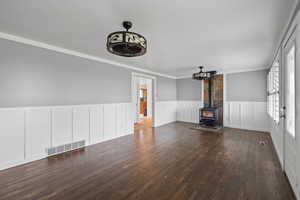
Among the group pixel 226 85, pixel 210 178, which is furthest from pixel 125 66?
pixel 226 85

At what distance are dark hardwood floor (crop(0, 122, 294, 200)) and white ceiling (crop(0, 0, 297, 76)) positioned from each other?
2479 mm

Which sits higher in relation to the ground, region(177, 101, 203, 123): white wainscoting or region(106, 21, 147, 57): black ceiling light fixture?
region(106, 21, 147, 57): black ceiling light fixture

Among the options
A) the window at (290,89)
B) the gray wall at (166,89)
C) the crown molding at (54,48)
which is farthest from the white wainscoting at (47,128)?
the window at (290,89)

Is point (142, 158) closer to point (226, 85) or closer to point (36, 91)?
point (36, 91)

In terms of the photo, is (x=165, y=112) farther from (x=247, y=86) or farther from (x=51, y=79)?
(x=51, y=79)

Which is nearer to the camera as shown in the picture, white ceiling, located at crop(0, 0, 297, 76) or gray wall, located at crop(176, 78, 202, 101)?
white ceiling, located at crop(0, 0, 297, 76)

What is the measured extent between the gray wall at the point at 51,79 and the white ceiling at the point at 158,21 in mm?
358

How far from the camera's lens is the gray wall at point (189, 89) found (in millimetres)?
6789

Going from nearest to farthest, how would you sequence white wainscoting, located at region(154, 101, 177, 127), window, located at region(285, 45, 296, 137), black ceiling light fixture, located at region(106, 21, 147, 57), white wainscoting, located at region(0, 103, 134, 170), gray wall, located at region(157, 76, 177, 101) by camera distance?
1. black ceiling light fixture, located at region(106, 21, 147, 57)
2. window, located at region(285, 45, 296, 137)
3. white wainscoting, located at region(0, 103, 134, 170)
4. white wainscoting, located at region(154, 101, 177, 127)
5. gray wall, located at region(157, 76, 177, 101)

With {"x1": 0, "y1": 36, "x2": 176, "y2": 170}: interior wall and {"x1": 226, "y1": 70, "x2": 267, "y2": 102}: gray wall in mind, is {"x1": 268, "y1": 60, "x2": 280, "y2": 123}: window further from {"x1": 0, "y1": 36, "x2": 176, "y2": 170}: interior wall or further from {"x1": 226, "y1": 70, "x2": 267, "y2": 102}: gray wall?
{"x1": 0, "y1": 36, "x2": 176, "y2": 170}: interior wall

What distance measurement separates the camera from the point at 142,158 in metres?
2.89

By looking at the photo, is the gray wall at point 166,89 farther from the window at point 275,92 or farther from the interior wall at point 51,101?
the window at point 275,92

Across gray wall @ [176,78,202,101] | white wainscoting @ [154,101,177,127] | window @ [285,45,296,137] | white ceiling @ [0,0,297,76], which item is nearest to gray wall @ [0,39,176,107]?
white ceiling @ [0,0,297,76]

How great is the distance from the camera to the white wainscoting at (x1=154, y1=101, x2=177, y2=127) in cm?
633
